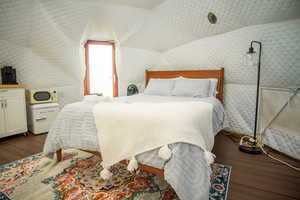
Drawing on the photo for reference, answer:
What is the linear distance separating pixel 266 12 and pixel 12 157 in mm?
3897

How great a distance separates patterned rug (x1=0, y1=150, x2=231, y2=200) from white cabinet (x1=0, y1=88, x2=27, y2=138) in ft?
3.83

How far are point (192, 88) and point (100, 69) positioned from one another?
8.54 feet

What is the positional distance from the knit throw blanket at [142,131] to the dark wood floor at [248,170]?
1.83 ft

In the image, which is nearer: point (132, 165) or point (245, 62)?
point (132, 165)

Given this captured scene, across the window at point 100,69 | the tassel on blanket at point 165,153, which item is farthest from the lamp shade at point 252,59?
the window at point 100,69

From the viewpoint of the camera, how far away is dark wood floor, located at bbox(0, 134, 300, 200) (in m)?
1.64

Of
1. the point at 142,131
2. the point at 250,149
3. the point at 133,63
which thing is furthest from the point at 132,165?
the point at 133,63

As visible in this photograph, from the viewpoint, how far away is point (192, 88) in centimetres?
319

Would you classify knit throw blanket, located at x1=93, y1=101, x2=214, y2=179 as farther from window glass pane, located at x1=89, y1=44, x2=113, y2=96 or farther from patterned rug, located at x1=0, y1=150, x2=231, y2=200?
window glass pane, located at x1=89, y1=44, x2=113, y2=96

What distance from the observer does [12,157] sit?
2.41 metres

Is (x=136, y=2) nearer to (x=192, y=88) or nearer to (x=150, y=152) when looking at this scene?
(x=192, y=88)

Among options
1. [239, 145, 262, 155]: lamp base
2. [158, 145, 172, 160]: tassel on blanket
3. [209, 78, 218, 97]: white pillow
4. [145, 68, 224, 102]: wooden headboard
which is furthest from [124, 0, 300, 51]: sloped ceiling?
[158, 145, 172, 160]: tassel on blanket

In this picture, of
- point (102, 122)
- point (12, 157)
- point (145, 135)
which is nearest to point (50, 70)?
point (12, 157)

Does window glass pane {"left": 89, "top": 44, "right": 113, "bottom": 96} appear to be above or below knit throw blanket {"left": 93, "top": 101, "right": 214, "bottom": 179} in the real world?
above
